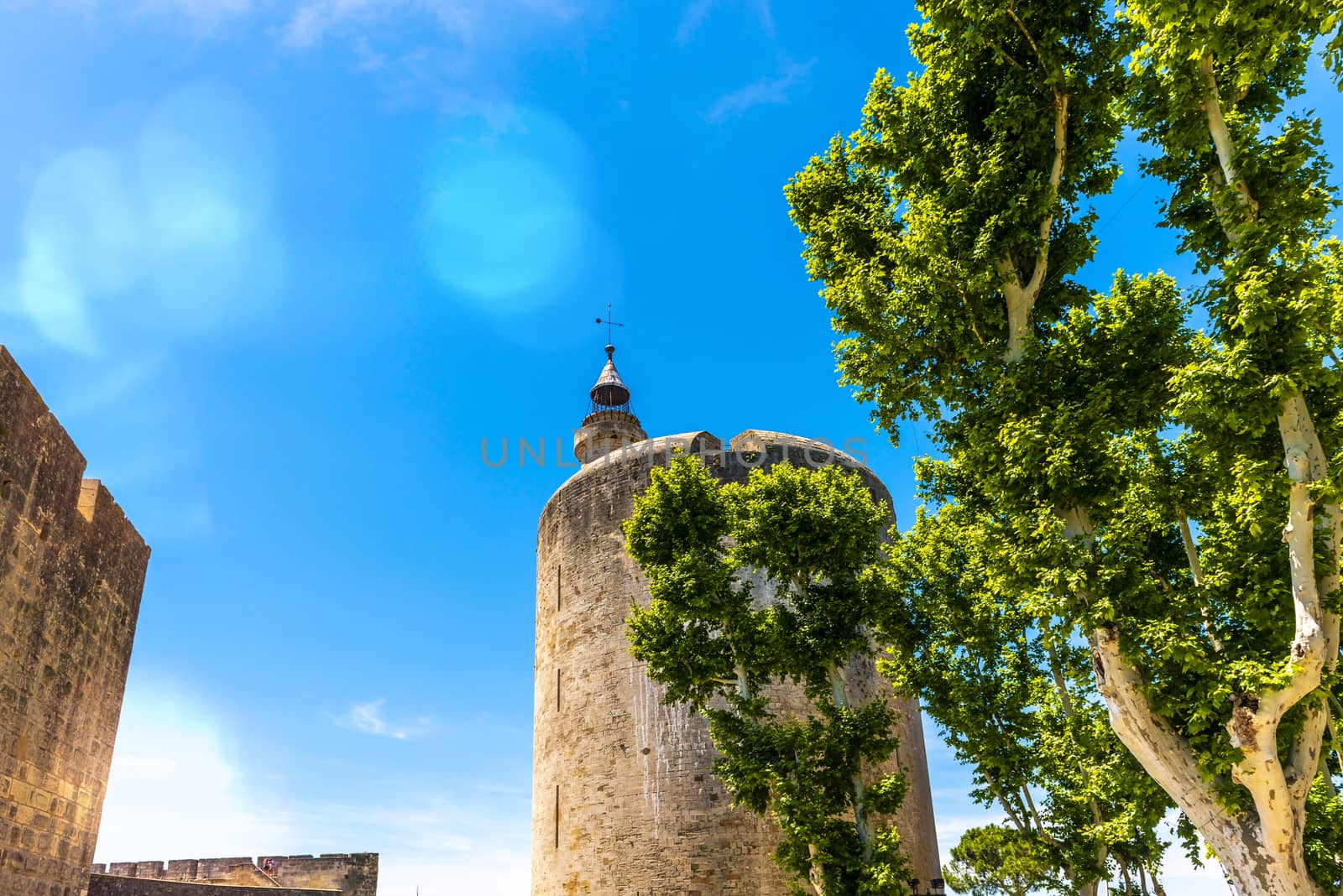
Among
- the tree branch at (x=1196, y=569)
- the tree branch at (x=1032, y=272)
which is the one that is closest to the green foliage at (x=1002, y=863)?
the tree branch at (x=1196, y=569)

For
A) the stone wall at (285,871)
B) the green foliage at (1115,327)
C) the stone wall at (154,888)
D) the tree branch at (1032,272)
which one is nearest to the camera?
the green foliage at (1115,327)

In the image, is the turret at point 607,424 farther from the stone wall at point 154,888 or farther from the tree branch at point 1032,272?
the tree branch at point 1032,272

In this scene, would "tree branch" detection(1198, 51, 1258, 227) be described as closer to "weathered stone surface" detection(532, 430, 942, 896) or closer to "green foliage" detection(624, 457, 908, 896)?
"green foliage" detection(624, 457, 908, 896)

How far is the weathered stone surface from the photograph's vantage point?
1878 centimetres

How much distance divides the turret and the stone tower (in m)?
9.10

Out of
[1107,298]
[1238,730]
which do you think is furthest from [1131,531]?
[1107,298]

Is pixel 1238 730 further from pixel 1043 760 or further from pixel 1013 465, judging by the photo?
pixel 1043 760

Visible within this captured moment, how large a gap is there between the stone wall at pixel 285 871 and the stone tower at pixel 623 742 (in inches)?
188

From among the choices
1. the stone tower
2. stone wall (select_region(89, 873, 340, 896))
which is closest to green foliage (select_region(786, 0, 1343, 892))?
the stone tower

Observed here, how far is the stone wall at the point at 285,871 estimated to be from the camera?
22047mm

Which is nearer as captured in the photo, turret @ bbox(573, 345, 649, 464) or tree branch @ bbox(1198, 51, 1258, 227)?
tree branch @ bbox(1198, 51, 1258, 227)

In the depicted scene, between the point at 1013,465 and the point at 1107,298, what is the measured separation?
8.56ft

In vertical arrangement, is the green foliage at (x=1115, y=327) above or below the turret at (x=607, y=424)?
below

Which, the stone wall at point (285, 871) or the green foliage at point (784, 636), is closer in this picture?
the green foliage at point (784, 636)
